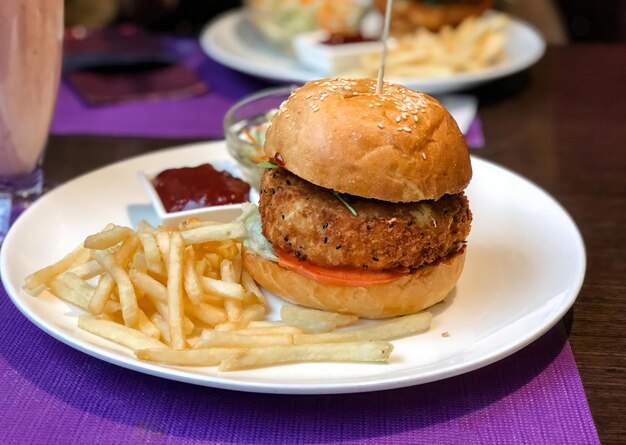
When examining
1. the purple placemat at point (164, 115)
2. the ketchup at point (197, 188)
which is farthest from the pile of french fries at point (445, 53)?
the ketchup at point (197, 188)

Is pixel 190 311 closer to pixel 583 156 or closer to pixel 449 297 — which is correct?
pixel 449 297

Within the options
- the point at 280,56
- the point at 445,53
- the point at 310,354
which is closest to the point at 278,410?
the point at 310,354

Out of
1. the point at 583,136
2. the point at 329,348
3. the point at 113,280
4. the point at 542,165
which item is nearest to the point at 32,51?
the point at 113,280

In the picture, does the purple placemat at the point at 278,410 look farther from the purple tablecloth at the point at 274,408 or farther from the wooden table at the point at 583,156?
the wooden table at the point at 583,156

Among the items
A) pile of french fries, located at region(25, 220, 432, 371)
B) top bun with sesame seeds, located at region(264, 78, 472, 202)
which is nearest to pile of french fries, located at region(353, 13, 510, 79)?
top bun with sesame seeds, located at region(264, 78, 472, 202)

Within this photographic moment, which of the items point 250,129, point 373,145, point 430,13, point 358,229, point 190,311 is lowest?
point 430,13
